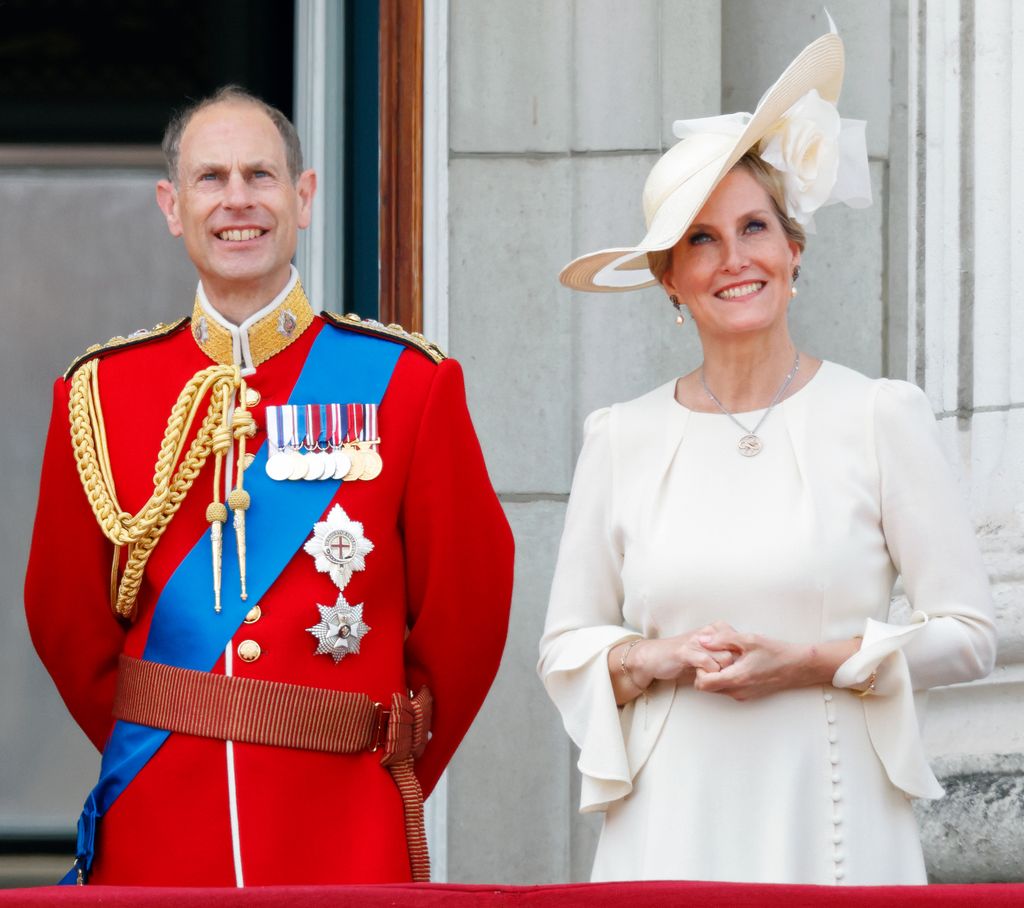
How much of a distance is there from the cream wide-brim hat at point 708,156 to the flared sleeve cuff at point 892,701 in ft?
2.05

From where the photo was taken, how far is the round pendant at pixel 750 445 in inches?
121

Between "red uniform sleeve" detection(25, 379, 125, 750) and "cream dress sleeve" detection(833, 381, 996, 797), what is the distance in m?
1.18

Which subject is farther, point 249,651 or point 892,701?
point 249,651

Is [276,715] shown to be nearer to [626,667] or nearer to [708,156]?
[626,667]

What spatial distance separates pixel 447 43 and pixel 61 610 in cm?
165

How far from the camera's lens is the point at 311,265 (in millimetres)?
4770

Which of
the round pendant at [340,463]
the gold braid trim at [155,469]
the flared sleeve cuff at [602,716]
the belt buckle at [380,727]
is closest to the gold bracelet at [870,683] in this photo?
the flared sleeve cuff at [602,716]

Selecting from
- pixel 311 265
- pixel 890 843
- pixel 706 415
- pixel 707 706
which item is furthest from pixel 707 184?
pixel 311 265

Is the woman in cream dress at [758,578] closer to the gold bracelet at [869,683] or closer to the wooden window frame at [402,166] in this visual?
the gold bracelet at [869,683]

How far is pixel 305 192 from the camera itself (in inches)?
138

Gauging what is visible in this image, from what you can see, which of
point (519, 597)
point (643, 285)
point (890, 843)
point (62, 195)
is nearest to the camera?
point (890, 843)

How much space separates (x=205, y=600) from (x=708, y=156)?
975 millimetres

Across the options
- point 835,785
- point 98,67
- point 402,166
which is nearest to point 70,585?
point 835,785

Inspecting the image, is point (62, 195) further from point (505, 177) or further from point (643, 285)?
point (643, 285)
